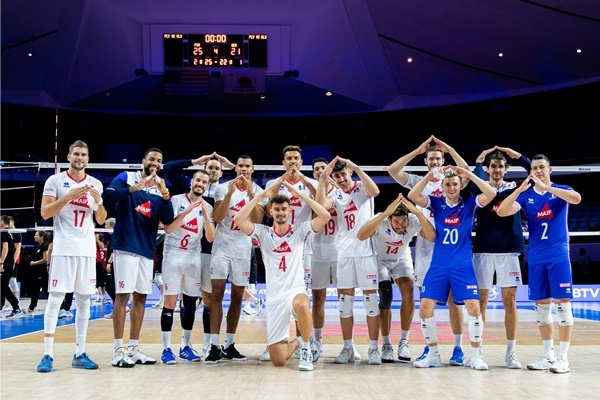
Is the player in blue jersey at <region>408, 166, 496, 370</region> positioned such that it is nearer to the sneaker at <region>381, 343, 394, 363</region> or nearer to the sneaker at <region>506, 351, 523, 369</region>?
the sneaker at <region>506, 351, 523, 369</region>

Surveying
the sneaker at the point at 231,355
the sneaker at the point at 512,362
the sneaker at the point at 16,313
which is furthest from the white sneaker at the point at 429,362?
the sneaker at the point at 16,313

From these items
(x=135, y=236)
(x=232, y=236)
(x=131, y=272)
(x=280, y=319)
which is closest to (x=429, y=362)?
(x=280, y=319)

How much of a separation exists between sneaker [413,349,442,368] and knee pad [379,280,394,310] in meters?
0.83

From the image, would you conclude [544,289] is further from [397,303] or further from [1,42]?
[1,42]

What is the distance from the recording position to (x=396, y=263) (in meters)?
7.50

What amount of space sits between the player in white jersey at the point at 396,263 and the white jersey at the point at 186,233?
1888 millimetres

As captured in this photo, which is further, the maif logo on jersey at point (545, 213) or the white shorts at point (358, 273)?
the white shorts at point (358, 273)

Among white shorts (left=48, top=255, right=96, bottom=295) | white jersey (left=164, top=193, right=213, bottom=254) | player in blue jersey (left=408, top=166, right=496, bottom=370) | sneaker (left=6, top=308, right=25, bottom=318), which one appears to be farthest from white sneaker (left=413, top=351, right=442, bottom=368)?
sneaker (left=6, top=308, right=25, bottom=318)

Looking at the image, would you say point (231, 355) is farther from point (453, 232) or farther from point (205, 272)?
point (453, 232)

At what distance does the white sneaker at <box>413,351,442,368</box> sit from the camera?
663 centimetres

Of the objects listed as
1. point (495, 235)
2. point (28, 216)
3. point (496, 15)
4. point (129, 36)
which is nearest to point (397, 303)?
point (496, 15)

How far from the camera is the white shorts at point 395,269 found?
7.47 metres

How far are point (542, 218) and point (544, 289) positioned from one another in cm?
76

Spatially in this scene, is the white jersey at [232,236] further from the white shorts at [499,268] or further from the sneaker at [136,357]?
the white shorts at [499,268]
